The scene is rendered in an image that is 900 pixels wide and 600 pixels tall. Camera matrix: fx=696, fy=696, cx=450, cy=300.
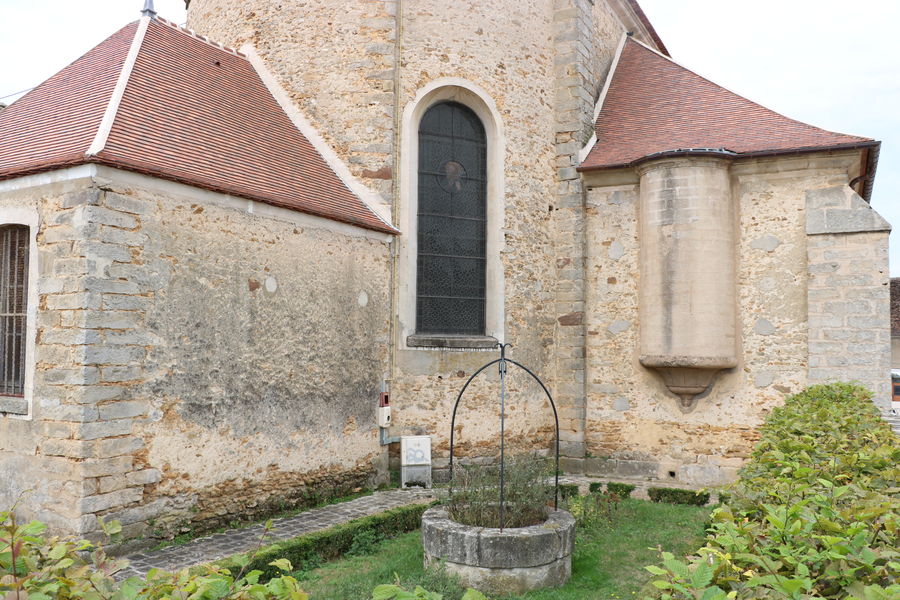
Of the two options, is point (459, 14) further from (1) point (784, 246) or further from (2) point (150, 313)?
(2) point (150, 313)

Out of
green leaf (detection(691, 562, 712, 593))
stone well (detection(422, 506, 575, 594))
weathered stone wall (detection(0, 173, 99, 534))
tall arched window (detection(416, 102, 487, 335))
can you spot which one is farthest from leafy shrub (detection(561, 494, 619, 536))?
green leaf (detection(691, 562, 712, 593))

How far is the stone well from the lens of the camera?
537cm

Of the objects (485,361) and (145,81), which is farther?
(485,361)

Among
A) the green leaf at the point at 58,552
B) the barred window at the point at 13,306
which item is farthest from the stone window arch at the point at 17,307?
the green leaf at the point at 58,552

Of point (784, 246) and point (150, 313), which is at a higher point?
point (784, 246)

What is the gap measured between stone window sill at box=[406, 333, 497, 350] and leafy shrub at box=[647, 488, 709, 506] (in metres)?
2.84

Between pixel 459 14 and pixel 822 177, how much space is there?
543cm

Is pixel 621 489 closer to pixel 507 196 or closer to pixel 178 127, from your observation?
pixel 507 196

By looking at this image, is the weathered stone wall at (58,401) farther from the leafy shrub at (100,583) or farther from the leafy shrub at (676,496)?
the leafy shrub at (676,496)

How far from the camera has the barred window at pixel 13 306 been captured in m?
6.41

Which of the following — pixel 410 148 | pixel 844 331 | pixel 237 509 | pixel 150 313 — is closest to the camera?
pixel 150 313

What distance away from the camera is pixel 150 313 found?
6.29 metres

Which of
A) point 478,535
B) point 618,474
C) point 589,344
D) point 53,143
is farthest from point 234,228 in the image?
point 618,474

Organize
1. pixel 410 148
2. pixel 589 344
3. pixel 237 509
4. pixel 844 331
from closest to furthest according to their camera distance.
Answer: pixel 237 509
pixel 844 331
pixel 410 148
pixel 589 344
